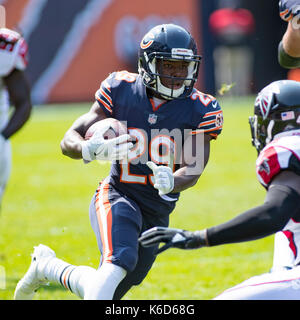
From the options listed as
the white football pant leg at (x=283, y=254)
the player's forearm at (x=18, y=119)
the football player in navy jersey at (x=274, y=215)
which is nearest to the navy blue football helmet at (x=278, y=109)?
the football player in navy jersey at (x=274, y=215)

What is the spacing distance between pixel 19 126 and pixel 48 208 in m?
3.63

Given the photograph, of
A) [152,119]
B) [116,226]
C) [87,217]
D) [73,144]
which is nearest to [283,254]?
[116,226]

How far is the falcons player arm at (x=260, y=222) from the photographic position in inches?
104

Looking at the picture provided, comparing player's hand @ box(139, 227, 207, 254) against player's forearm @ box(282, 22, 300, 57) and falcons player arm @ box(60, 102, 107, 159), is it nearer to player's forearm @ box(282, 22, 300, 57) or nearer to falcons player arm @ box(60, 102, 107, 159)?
falcons player arm @ box(60, 102, 107, 159)

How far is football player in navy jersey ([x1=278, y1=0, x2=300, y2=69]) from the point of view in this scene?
13.3ft

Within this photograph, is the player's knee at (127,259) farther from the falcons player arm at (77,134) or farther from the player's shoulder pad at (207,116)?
the player's shoulder pad at (207,116)

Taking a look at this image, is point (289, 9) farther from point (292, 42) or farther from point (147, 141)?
point (147, 141)

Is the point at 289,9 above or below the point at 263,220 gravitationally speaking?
above

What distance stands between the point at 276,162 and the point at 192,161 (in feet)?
3.10

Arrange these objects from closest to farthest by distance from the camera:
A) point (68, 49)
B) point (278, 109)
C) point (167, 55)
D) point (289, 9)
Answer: point (278, 109), point (167, 55), point (289, 9), point (68, 49)

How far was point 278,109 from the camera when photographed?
301 cm

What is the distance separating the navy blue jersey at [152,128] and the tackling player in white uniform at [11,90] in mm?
1405

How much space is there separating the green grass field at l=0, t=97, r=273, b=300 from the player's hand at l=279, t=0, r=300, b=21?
203cm
